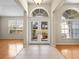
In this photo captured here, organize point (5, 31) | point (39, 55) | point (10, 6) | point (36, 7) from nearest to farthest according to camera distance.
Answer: point (39, 55)
point (10, 6)
point (36, 7)
point (5, 31)

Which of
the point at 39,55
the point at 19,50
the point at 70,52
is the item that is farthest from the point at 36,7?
the point at 39,55

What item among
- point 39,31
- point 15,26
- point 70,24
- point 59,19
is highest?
point 59,19

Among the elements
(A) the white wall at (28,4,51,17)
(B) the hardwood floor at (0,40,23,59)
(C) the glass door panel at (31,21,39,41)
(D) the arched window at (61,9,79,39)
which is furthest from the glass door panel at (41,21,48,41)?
(B) the hardwood floor at (0,40,23,59)

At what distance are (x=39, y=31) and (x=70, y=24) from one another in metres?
2.66

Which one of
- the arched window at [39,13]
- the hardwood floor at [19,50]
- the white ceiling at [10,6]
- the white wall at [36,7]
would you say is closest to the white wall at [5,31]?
the white ceiling at [10,6]

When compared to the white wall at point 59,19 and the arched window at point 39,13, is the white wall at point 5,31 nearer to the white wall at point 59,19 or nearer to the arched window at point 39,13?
the arched window at point 39,13

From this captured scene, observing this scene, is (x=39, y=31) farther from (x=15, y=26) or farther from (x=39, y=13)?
(x=15, y=26)

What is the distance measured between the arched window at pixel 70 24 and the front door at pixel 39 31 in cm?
131

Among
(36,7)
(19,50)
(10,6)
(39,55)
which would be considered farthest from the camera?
(36,7)

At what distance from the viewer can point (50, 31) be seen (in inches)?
450

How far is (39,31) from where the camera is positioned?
469 inches

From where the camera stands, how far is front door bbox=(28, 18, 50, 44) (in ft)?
38.0

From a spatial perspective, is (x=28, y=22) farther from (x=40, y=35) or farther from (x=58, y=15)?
(x=58, y=15)

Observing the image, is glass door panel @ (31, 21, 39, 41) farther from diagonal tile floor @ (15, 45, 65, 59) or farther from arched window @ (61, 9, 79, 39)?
diagonal tile floor @ (15, 45, 65, 59)
